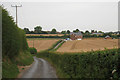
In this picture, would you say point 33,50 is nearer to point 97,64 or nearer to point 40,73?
point 40,73

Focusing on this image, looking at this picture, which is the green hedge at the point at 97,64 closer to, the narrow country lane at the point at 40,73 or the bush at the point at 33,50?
the narrow country lane at the point at 40,73

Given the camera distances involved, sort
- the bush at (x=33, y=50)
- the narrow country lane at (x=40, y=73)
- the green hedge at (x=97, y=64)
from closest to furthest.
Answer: the green hedge at (x=97, y=64)
the narrow country lane at (x=40, y=73)
the bush at (x=33, y=50)

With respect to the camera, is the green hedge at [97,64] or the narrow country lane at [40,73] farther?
the narrow country lane at [40,73]

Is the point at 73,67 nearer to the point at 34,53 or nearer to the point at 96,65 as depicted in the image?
the point at 96,65

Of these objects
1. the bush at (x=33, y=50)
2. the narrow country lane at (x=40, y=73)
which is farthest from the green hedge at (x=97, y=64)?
the bush at (x=33, y=50)

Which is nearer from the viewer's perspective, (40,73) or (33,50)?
(40,73)

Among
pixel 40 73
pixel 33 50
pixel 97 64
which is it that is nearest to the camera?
pixel 97 64

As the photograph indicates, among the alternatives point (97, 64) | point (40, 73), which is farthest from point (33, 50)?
point (97, 64)

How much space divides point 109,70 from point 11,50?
1942 centimetres

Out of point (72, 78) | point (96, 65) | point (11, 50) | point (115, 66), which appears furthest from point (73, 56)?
point (11, 50)

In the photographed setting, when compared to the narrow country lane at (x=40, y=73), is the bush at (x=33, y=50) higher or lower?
lower

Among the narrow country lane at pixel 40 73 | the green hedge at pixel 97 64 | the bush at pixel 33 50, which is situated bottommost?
the bush at pixel 33 50

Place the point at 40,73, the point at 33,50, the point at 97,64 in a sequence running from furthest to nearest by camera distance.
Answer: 1. the point at 33,50
2. the point at 40,73
3. the point at 97,64

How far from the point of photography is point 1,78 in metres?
15.6
